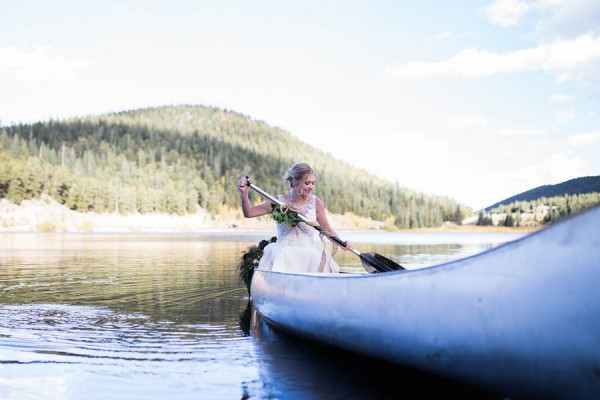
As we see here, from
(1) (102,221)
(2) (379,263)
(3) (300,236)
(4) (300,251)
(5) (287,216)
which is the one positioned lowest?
(2) (379,263)

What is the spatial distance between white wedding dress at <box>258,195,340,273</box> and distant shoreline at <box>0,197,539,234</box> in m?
92.9

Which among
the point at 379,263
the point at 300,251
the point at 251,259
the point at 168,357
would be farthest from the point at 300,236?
the point at 168,357

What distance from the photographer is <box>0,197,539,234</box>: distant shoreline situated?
351ft

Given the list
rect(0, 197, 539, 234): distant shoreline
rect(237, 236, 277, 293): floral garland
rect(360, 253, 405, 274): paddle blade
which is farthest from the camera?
rect(0, 197, 539, 234): distant shoreline

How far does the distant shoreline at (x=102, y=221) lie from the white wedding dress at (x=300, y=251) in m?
92.9

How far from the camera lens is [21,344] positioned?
7395 millimetres

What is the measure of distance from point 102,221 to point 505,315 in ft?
411

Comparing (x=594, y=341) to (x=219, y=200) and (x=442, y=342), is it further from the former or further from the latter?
(x=219, y=200)

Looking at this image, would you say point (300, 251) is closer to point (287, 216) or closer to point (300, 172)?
point (287, 216)

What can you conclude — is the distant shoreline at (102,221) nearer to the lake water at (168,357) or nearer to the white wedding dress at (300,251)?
the lake water at (168,357)

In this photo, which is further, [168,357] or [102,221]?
[102,221]

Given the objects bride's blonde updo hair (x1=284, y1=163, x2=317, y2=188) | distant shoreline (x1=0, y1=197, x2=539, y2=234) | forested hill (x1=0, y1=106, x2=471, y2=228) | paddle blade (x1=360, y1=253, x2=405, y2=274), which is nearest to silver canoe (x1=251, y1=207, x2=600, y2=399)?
paddle blade (x1=360, y1=253, x2=405, y2=274)

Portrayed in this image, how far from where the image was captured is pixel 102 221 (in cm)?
12262

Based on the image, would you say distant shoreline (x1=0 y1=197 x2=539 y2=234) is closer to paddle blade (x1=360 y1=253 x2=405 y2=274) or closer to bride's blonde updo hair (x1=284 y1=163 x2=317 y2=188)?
bride's blonde updo hair (x1=284 y1=163 x2=317 y2=188)
